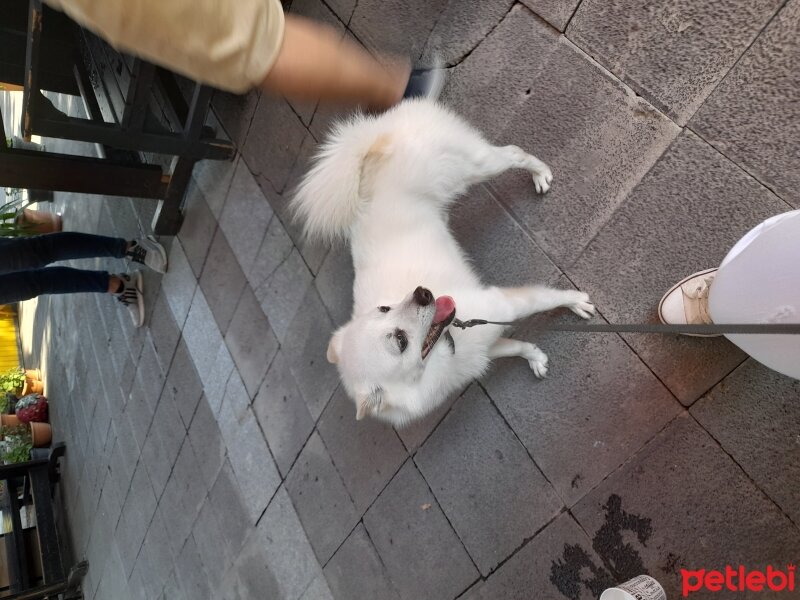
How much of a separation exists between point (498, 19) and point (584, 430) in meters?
2.15

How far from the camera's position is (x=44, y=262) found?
13.0 ft

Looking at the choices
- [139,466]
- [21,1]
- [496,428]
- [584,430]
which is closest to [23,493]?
[139,466]

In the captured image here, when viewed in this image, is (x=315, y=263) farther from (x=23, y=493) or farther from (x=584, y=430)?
(x=23, y=493)

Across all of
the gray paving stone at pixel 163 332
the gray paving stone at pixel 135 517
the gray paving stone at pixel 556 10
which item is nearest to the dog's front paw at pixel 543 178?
the gray paving stone at pixel 556 10

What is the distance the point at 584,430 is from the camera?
2.37m

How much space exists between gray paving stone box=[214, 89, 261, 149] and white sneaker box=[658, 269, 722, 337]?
325 centimetres

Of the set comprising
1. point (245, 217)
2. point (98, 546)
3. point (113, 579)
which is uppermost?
point (245, 217)

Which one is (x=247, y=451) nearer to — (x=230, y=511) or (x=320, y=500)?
(x=230, y=511)

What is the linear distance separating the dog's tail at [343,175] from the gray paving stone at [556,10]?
3.15 feet

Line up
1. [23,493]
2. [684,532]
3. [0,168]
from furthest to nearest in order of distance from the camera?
1. [23,493]
2. [0,168]
3. [684,532]

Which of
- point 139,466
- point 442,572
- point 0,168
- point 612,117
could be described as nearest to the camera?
point 612,117

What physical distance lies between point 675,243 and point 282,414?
2840 mm

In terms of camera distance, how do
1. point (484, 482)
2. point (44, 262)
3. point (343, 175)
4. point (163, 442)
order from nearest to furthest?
point (343, 175) → point (484, 482) → point (44, 262) → point (163, 442)

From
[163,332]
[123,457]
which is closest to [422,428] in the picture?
[163,332]
